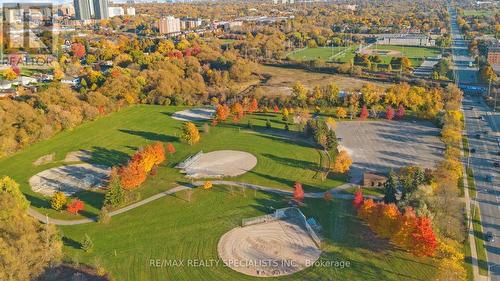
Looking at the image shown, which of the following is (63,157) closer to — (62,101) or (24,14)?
(62,101)

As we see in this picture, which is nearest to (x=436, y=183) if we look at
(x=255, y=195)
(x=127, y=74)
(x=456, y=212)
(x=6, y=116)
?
(x=456, y=212)

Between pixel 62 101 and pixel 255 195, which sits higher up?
pixel 62 101

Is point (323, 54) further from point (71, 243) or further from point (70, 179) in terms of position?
point (71, 243)

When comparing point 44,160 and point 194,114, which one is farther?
point 194,114

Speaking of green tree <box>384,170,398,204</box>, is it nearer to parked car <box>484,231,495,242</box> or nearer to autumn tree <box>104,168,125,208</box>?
parked car <box>484,231,495,242</box>

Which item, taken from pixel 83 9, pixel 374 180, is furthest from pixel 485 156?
pixel 83 9

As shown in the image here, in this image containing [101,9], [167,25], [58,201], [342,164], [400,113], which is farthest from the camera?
[101,9]
